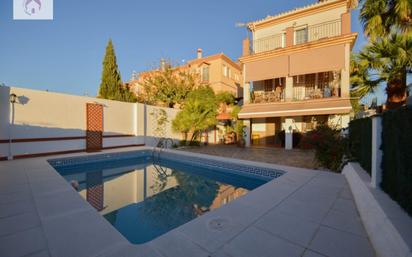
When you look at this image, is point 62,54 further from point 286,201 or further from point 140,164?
point 286,201

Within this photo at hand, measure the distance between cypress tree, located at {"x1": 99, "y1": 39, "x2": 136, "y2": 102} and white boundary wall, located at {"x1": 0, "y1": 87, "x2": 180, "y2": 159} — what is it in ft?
50.9

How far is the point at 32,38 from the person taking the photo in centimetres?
1587

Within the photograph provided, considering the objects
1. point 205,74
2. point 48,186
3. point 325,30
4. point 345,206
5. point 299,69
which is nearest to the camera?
point 345,206

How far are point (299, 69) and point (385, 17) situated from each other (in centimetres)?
646

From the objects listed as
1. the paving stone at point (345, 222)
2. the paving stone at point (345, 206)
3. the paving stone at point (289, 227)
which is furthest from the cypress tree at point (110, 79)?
the paving stone at point (345, 222)

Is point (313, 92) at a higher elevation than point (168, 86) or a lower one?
lower

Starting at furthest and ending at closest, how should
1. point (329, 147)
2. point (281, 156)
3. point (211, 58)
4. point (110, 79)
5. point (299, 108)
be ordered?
1. point (110, 79)
2. point (211, 58)
3. point (299, 108)
4. point (281, 156)
5. point (329, 147)

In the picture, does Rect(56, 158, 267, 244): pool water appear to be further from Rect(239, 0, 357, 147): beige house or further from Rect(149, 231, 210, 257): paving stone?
Rect(239, 0, 357, 147): beige house

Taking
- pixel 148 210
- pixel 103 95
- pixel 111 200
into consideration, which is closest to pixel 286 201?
pixel 148 210

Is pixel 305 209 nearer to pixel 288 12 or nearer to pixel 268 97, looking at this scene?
pixel 268 97

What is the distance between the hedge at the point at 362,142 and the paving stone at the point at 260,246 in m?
5.09

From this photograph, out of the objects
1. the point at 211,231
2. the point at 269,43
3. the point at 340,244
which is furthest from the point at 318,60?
the point at 211,231

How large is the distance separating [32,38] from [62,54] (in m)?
5.06

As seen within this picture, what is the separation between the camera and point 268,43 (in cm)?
2067
